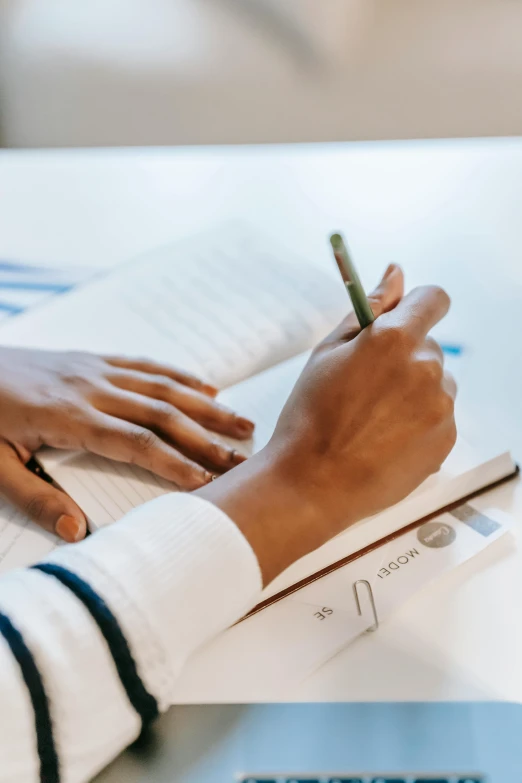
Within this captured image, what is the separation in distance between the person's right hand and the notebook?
0.08 ft

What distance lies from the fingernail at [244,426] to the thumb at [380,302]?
0.08 m

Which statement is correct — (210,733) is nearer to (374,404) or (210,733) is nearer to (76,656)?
(76,656)

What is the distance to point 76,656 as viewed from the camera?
35cm

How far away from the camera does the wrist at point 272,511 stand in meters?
0.41

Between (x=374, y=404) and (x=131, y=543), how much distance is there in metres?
0.16

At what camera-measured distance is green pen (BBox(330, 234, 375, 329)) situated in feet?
1.34

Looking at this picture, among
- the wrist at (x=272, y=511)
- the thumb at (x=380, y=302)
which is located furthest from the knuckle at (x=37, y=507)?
the thumb at (x=380, y=302)

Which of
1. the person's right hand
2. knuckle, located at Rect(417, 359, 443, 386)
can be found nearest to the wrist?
the person's right hand

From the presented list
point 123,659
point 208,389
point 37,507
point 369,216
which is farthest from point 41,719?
point 369,216

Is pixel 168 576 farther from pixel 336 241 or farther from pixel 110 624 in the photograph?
pixel 336 241

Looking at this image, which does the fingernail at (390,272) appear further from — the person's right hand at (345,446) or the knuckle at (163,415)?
the knuckle at (163,415)

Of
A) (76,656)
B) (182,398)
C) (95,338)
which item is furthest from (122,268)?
(76,656)

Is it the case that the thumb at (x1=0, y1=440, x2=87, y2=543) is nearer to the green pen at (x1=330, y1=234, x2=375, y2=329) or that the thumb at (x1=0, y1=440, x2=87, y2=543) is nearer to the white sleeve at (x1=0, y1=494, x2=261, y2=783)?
the white sleeve at (x1=0, y1=494, x2=261, y2=783)

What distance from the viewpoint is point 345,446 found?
44cm
